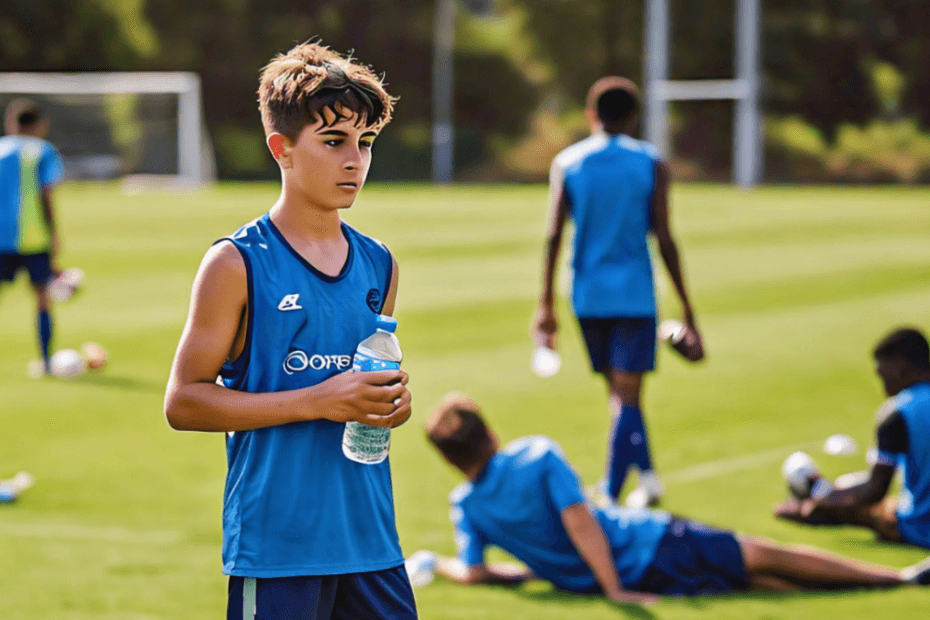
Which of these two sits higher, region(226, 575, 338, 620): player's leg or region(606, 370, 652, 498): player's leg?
region(226, 575, 338, 620): player's leg

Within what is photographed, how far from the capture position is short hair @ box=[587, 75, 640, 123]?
721 centimetres

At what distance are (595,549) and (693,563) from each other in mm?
491

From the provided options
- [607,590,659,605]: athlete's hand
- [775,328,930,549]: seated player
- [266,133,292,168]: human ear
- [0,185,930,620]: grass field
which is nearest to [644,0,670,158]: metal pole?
[0,185,930,620]: grass field

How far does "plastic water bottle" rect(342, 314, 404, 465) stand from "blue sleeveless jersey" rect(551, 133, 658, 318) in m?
4.11

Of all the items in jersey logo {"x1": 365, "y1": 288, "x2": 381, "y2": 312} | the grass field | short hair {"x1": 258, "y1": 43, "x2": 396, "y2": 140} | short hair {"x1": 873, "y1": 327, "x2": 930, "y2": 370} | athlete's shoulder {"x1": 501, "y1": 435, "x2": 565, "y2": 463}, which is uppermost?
short hair {"x1": 258, "y1": 43, "x2": 396, "y2": 140}

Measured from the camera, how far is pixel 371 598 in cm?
322

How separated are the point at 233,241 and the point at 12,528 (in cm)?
459

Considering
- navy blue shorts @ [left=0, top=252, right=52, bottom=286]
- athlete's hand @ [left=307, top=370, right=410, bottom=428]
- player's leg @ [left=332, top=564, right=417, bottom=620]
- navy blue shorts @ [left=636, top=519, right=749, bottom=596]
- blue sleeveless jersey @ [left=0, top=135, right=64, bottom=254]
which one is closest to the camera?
athlete's hand @ [left=307, top=370, right=410, bottom=428]

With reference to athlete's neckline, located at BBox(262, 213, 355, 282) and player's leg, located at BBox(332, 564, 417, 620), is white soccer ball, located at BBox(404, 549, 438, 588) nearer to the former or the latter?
player's leg, located at BBox(332, 564, 417, 620)

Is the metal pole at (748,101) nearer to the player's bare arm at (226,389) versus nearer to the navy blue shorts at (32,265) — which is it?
the navy blue shorts at (32,265)

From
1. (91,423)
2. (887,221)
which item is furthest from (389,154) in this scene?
(91,423)

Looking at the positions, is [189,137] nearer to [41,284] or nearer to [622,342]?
[41,284]

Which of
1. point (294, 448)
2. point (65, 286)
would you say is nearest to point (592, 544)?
point (294, 448)

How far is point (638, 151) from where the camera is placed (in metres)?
7.21
